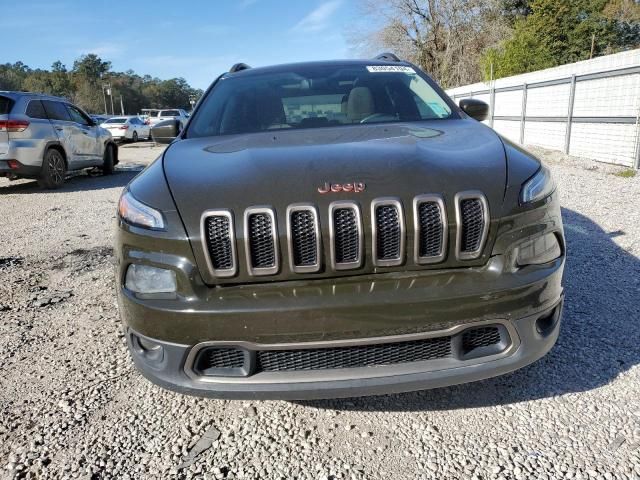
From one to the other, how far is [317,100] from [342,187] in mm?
1487

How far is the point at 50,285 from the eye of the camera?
394 cm

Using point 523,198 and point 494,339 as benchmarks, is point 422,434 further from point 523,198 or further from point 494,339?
point 523,198

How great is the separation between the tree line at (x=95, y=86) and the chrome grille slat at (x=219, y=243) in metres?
64.3

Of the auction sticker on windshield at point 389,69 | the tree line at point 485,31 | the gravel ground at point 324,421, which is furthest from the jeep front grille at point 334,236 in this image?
the tree line at point 485,31

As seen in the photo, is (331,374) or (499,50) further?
(499,50)

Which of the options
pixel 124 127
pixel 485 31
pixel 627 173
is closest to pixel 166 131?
pixel 627 173

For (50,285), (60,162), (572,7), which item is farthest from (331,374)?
(572,7)

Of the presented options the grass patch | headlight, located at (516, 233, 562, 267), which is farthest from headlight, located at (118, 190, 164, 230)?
the grass patch

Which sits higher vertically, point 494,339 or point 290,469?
point 494,339

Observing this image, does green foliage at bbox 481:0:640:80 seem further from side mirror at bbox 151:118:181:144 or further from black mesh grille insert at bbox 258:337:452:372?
black mesh grille insert at bbox 258:337:452:372

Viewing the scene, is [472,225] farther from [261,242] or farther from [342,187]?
[261,242]

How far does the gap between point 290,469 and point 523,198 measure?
139cm

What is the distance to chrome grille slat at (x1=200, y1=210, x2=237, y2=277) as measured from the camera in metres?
1.79

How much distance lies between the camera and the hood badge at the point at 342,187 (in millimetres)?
1844
